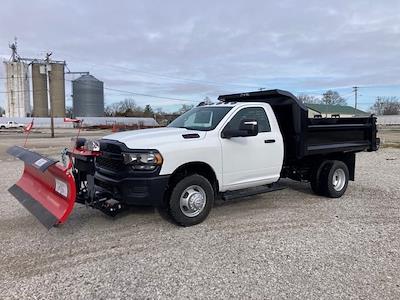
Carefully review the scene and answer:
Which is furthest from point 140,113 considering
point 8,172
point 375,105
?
point 8,172

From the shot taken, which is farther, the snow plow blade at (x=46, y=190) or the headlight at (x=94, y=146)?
the headlight at (x=94, y=146)

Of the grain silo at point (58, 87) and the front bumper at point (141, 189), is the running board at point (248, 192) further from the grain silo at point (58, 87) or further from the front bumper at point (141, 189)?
the grain silo at point (58, 87)

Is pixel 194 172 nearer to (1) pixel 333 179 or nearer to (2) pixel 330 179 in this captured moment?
(2) pixel 330 179

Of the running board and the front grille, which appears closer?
the front grille

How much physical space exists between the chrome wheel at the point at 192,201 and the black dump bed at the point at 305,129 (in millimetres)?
2341

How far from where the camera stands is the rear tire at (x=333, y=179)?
26.5ft

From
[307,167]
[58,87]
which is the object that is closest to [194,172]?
[307,167]

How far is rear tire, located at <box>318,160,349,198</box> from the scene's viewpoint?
8070 mm

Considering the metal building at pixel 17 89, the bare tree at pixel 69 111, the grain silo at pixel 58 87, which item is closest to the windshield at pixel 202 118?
the grain silo at pixel 58 87

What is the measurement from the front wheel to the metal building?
84.3 m

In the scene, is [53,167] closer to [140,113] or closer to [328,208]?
[328,208]

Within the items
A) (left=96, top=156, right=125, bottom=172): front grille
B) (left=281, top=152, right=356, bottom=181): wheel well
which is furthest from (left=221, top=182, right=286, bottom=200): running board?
(left=96, top=156, right=125, bottom=172): front grille

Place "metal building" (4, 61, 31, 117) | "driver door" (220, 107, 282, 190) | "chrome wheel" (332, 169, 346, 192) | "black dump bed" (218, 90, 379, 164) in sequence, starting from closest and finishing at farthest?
"driver door" (220, 107, 282, 190), "black dump bed" (218, 90, 379, 164), "chrome wheel" (332, 169, 346, 192), "metal building" (4, 61, 31, 117)

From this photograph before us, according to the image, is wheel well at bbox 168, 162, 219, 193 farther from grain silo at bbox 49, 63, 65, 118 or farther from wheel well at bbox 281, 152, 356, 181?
grain silo at bbox 49, 63, 65, 118
